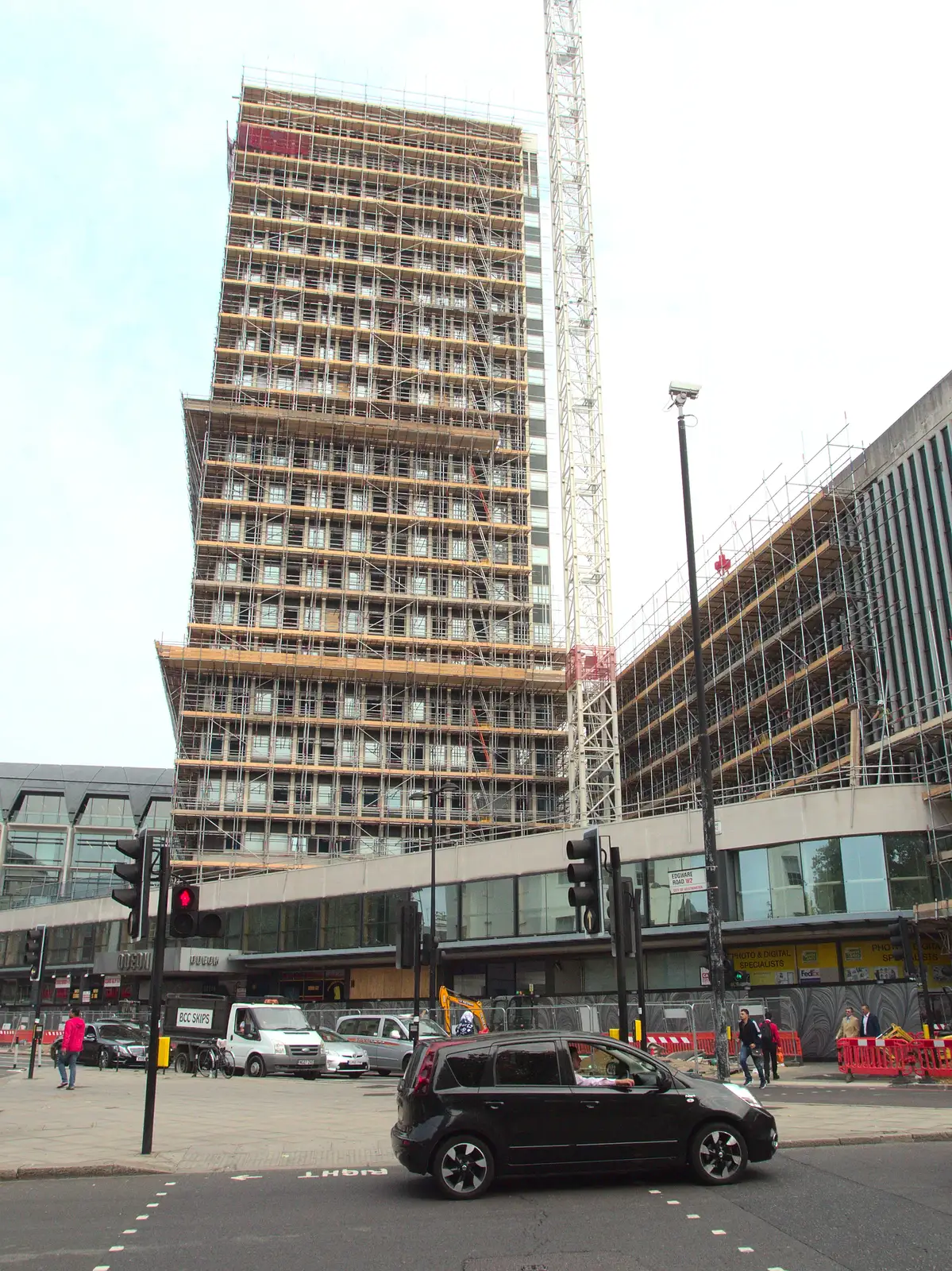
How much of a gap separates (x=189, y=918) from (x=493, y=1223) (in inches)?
235

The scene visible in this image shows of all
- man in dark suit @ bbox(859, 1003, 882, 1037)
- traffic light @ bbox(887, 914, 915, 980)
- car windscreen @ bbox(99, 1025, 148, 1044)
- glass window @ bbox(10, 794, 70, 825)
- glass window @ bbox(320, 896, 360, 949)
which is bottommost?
car windscreen @ bbox(99, 1025, 148, 1044)

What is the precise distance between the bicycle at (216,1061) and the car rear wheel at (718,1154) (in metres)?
21.2

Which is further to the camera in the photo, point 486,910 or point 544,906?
point 486,910

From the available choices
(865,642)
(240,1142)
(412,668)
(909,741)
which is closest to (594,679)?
(412,668)

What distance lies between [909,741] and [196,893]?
30.7m

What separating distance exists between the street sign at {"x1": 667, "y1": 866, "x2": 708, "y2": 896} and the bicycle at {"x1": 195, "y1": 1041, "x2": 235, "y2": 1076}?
1529cm

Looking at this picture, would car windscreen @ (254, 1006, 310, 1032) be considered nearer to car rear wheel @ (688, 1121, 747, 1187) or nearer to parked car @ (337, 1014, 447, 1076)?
parked car @ (337, 1014, 447, 1076)

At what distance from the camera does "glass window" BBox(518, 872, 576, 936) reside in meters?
40.2

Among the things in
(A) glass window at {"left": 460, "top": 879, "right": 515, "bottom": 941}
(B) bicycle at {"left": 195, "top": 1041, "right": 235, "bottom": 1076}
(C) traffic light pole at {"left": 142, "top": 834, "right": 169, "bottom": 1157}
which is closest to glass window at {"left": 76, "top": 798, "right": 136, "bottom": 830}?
(A) glass window at {"left": 460, "top": 879, "right": 515, "bottom": 941}

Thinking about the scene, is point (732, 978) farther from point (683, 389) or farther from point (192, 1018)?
point (683, 389)

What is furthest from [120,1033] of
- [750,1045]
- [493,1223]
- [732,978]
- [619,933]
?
[493,1223]

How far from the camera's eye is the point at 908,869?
108 ft

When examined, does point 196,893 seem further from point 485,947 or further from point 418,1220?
point 485,947

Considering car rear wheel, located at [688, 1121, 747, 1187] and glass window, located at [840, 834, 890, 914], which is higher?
glass window, located at [840, 834, 890, 914]
